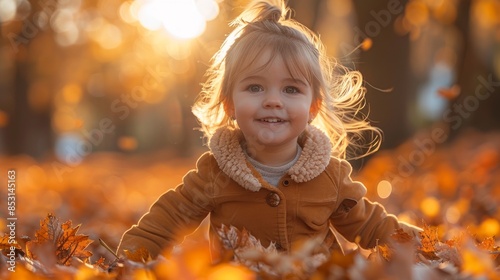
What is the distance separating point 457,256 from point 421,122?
10.6m

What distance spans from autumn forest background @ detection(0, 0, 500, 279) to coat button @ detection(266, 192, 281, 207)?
866 mm

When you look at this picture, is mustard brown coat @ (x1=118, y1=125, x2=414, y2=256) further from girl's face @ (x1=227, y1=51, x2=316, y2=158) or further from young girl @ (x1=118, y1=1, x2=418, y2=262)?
girl's face @ (x1=227, y1=51, x2=316, y2=158)

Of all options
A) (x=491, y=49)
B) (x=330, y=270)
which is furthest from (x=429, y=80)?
(x=330, y=270)

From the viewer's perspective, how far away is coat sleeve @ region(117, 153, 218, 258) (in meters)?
2.84

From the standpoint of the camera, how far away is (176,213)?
2893mm

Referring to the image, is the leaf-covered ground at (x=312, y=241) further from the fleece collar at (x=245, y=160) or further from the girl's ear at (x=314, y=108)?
the girl's ear at (x=314, y=108)

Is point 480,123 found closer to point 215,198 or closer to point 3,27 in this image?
point 215,198

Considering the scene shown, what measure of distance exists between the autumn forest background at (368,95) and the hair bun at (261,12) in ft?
1.10

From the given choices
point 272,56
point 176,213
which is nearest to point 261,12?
point 272,56

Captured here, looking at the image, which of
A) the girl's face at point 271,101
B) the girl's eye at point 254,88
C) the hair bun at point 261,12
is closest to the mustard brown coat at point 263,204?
the girl's face at point 271,101

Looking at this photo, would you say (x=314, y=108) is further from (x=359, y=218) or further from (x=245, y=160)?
(x=359, y=218)

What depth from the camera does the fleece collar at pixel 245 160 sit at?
2787mm

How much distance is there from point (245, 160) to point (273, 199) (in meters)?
0.21

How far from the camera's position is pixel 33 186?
29.4 feet
